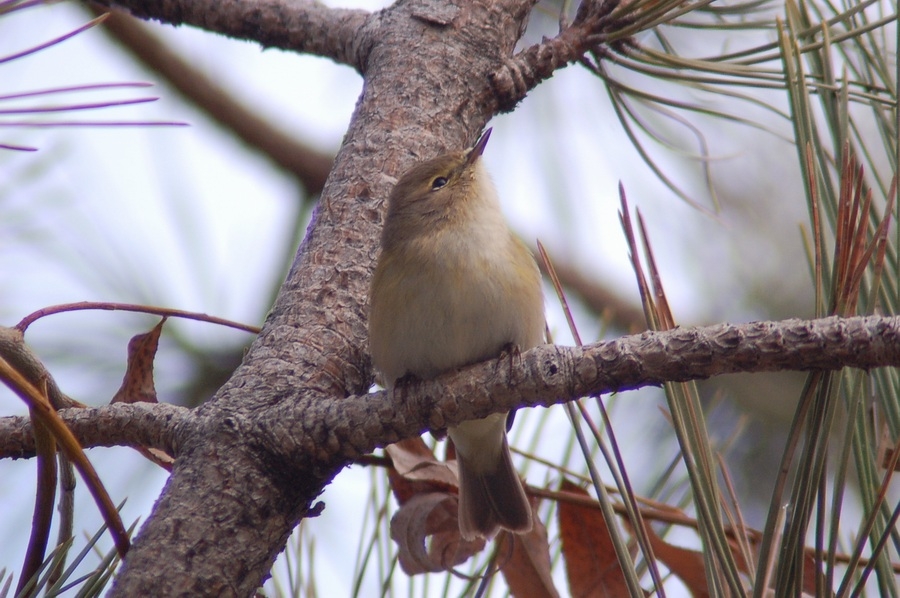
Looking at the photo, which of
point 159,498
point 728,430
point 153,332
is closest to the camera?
point 159,498

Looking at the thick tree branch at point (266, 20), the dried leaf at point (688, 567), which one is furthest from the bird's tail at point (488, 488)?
the thick tree branch at point (266, 20)

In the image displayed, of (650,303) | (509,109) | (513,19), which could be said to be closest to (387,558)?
(650,303)

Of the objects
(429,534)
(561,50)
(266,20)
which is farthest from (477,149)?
(429,534)

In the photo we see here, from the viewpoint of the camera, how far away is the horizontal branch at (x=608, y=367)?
126cm

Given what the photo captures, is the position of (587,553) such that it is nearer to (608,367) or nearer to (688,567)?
(688,567)

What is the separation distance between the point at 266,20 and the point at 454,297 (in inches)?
40.5

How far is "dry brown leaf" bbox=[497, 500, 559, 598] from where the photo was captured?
2.01 m

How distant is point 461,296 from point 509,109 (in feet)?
1.76

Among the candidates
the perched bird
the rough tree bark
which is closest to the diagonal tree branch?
the rough tree bark

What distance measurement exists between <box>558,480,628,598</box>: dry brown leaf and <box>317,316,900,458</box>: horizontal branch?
0.53 metres

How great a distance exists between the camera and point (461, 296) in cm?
254

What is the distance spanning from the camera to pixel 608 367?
1.43m

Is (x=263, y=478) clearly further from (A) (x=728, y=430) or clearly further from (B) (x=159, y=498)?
(A) (x=728, y=430)

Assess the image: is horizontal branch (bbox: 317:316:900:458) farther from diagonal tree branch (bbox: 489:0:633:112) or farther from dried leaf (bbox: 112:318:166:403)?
diagonal tree branch (bbox: 489:0:633:112)
